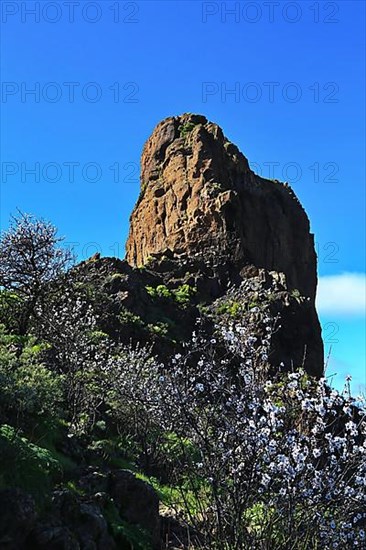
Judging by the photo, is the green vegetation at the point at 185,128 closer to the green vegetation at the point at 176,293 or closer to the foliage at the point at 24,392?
the green vegetation at the point at 176,293

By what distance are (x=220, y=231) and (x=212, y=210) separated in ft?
6.40

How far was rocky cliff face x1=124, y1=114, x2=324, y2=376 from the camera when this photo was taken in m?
40.5

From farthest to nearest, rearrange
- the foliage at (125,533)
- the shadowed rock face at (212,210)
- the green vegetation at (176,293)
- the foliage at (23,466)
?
the shadowed rock face at (212,210) → the green vegetation at (176,293) → the foliage at (125,533) → the foliage at (23,466)

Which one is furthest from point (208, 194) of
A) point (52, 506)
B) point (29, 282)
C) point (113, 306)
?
point (52, 506)

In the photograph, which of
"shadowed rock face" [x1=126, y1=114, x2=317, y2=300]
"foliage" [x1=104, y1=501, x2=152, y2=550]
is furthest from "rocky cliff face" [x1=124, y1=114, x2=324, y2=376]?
"foliage" [x1=104, y1=501, x2=152, y2=550]

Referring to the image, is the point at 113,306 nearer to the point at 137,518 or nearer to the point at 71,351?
the point at 71,351

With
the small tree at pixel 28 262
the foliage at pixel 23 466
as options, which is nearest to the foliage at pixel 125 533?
the foliage at pixel 23 466

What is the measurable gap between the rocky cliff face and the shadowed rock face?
0.29 ft

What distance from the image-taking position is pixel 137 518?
934 centimetres

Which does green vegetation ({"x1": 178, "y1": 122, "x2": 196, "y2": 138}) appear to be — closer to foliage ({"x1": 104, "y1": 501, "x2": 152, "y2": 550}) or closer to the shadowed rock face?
the shadowed rock face

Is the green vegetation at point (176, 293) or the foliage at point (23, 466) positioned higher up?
the green vegetation at point (176, 293)

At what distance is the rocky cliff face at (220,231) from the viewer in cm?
4053

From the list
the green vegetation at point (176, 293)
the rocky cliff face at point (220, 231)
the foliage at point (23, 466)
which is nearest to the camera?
A: the foliage at point (23, 466)

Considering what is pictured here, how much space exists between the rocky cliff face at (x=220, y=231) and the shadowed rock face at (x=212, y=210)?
9cm
